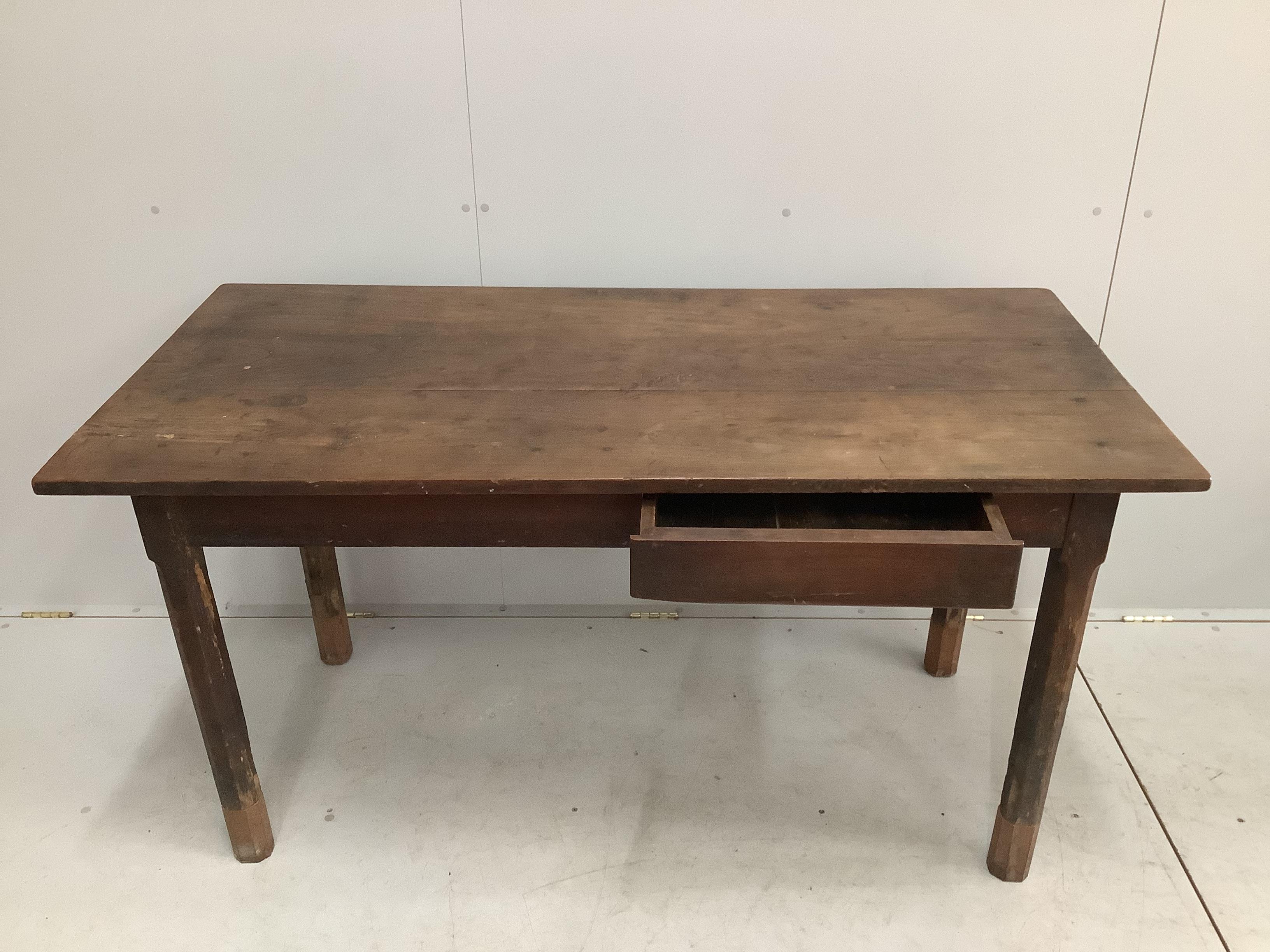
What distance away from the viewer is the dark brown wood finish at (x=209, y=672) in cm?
128

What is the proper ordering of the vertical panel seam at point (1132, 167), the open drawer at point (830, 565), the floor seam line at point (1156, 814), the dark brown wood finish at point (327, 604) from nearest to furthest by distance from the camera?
the open drawer at point (830, 565)
the floor seam line at point (1156, 814)
the vertical panel seam at point (1132, 167)
the dark brown wood finish at point (327, 604)

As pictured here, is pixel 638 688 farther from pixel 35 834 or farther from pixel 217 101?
pixel 217 101

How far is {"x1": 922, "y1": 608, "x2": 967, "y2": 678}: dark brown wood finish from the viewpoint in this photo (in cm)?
188

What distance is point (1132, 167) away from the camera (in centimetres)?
171

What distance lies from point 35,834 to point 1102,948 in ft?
5.51

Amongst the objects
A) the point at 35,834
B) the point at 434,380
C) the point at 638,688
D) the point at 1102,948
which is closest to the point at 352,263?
the point at 434,380

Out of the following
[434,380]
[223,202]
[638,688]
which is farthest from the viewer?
[638,688]

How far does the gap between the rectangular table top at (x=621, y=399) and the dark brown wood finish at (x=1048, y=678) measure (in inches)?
4.5

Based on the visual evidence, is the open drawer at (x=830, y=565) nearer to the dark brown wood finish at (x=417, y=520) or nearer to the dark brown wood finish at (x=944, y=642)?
the dark brown wood finish at (x=417, y=520)

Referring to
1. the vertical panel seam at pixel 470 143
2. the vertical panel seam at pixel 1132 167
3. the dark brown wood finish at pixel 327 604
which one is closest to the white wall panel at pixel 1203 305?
the vertical panel seam at pixel 1132 167

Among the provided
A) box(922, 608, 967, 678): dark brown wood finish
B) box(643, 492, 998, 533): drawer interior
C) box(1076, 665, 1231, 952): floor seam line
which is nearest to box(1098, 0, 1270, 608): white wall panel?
box(1076, 665, 1231, 952): floor seam line

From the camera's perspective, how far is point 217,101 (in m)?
1.70

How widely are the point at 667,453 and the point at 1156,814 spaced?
1114 mm

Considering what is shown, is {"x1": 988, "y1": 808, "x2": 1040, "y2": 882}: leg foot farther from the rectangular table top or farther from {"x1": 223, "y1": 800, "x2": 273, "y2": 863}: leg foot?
{"x1": 223, "y1": 800, "x2": 273, "y2": 863}: leg foot
